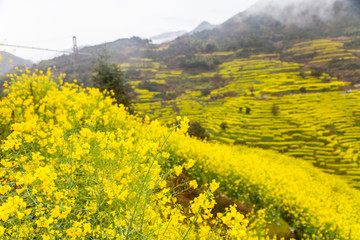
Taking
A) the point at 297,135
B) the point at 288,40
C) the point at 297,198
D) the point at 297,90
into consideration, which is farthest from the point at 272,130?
the point at 288,40

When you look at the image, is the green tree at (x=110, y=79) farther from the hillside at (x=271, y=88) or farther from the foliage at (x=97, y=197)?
the foliage at (x=97, y=197)

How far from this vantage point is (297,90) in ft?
132

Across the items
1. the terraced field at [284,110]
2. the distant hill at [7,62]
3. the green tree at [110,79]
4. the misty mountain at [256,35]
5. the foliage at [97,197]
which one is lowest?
the terraced field at [284,110]

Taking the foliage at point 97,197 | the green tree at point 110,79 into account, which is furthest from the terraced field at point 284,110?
the foliage at point 97,197

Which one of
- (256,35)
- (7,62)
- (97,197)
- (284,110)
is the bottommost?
(284,110)

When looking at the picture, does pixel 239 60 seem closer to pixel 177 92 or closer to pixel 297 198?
pixel 177 92

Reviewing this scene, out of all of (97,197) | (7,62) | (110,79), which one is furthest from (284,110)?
(97,197)

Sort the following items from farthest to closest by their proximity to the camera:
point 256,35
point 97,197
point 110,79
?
point 256,35
point 110,79
point 97,197

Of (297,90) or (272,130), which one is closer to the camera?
(272,130)

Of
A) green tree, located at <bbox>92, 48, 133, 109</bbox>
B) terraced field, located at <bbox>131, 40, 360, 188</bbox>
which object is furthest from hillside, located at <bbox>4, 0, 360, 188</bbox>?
green tree, located at <bbox>92, 48, 133, 109</bbox>

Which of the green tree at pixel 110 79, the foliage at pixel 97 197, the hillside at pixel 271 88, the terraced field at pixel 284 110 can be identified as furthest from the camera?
the hillside at pixel 271 88

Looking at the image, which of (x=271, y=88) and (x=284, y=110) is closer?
(x=284, y=110)

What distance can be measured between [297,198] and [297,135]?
24.3 metres

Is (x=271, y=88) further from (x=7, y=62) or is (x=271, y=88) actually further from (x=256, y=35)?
(x=256, y=35)
